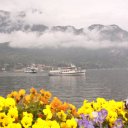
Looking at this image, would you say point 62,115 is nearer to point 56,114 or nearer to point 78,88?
point 56,114

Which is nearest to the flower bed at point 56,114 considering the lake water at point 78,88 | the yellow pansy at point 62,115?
the yellow pansy at point 62,115

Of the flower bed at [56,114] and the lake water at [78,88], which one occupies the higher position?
the lake water at [78,88]

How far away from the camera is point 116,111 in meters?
6.62

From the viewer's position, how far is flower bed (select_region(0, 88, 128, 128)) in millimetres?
5373

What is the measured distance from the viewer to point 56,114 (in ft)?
22.1

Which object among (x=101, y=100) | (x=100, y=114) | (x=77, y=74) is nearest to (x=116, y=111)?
(x=101, y=100)

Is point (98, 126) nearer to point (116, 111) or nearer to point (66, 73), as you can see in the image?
point (116, 111)

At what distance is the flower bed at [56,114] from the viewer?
5.37 metres

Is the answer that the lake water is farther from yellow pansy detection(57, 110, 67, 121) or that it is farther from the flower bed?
yellow pansy detection(57, 110, 67, 121)

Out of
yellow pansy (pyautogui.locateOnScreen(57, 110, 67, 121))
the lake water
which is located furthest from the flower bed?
the lake water

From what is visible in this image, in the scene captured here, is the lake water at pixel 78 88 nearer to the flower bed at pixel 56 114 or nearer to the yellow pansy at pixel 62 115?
the flower bed at pixel 56 114

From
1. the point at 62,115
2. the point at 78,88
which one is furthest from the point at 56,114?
the point at 78,88

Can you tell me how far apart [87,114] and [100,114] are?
0.67 m

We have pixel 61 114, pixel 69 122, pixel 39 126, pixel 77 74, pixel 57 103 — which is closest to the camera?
pixel 39 126
